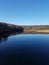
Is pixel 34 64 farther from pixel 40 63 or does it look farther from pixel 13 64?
pixel 13 64

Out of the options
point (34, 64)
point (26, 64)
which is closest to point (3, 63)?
point (26, 64)

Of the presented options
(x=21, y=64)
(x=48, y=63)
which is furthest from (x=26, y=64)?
(x=48, y=63)

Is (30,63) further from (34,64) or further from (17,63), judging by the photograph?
(17,63)

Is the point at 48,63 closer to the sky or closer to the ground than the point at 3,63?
closer to the ground

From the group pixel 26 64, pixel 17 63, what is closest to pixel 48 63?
pixel 26 64

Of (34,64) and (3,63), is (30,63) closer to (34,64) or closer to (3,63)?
(34,64)

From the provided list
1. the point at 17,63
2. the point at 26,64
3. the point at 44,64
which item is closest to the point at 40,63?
the point at 44,64
